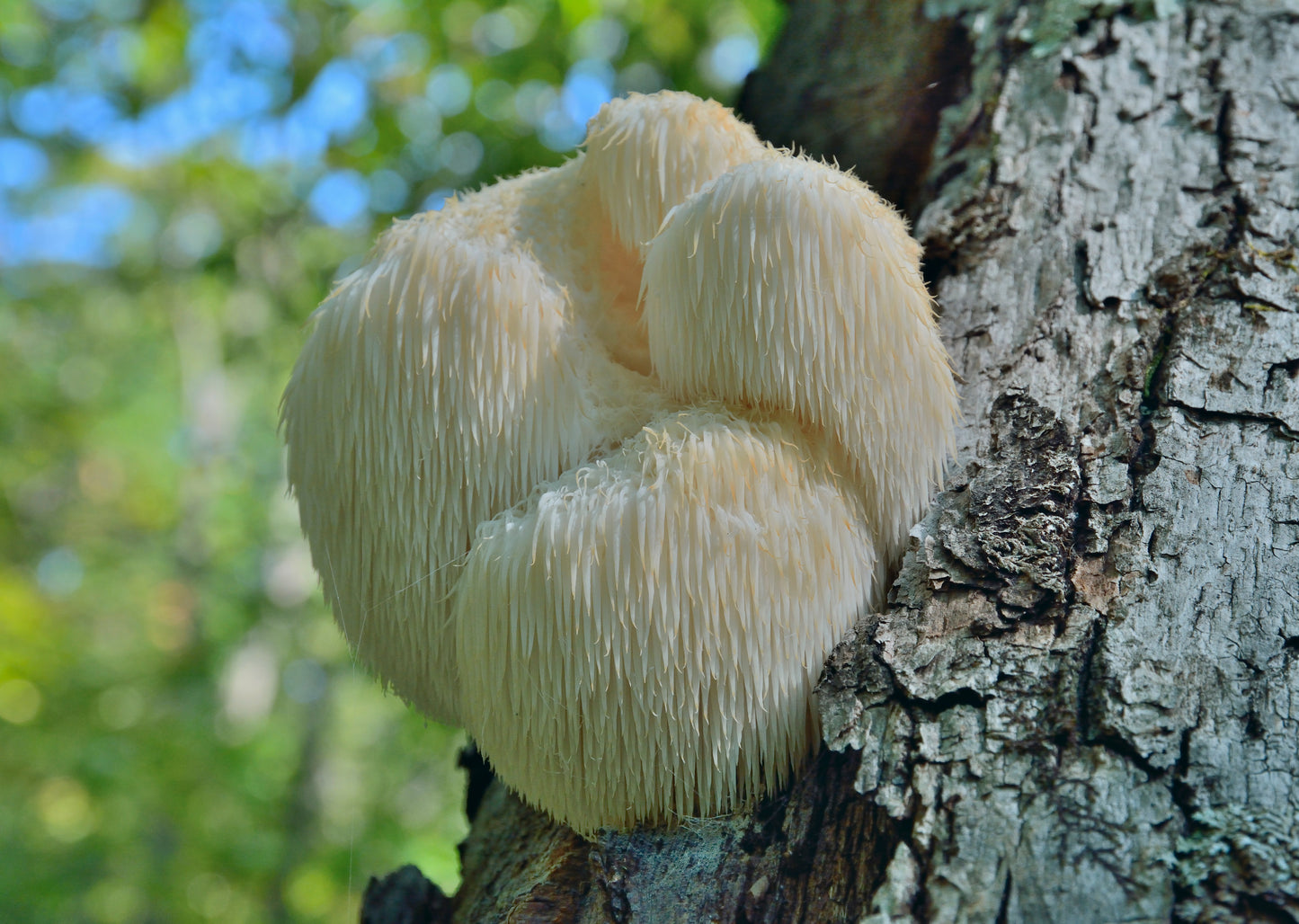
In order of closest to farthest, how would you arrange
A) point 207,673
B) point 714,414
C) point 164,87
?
1. point 714,414
2. point 164,87
3. point 207,673

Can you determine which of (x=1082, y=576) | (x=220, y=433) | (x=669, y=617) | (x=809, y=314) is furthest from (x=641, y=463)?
(x=220, y=433)

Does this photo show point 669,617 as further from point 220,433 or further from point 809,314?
point 220,433

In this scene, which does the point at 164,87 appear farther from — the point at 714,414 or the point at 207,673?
the point at 714,414

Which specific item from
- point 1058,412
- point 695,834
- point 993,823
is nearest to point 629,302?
point 1058,412

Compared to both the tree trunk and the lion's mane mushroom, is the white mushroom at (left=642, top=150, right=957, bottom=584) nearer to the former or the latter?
the lion's mane mushroom

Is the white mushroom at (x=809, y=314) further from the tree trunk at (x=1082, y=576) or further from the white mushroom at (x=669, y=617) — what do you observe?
the tree trunk at (x=1082, y=576)
